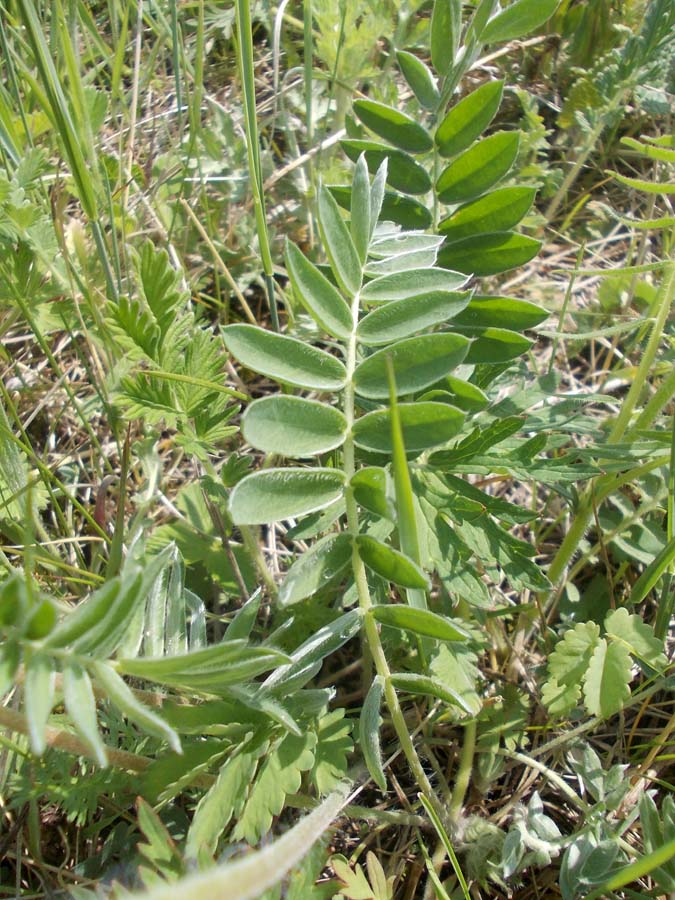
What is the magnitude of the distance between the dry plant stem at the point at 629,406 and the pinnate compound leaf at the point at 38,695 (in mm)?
1240

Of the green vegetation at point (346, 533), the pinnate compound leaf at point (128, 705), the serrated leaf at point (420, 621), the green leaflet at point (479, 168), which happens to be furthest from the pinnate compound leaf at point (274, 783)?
the green leaflet at point (479, 168)

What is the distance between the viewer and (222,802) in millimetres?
1353

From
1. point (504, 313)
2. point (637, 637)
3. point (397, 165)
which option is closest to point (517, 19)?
point (397, 165)

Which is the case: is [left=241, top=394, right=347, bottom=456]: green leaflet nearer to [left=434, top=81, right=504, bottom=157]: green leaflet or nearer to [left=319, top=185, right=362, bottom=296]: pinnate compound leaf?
[left=319, top=185, right=362, bottom=296]: pinnate compound leaf

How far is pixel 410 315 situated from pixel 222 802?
33.6 inches

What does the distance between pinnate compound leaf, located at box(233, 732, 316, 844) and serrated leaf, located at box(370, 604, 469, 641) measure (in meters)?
0.31

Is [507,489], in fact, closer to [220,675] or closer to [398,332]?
[398,332]

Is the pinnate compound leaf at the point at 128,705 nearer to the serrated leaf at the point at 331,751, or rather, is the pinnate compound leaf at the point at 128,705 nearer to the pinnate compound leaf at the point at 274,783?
the pinnate compound leaf at the point at 274,783

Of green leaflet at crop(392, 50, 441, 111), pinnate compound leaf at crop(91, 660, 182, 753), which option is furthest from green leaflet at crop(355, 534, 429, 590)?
green leaflet at crop(392, 50, 441, 111)

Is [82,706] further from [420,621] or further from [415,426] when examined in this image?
[415,426]

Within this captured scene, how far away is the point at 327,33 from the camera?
255 centimetres

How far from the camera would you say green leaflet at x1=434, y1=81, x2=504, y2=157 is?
156cm

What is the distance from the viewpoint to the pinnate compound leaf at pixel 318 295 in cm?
131

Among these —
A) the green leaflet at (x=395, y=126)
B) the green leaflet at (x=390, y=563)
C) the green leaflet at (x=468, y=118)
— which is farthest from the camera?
the green leaflet at (x=395, y=126)
